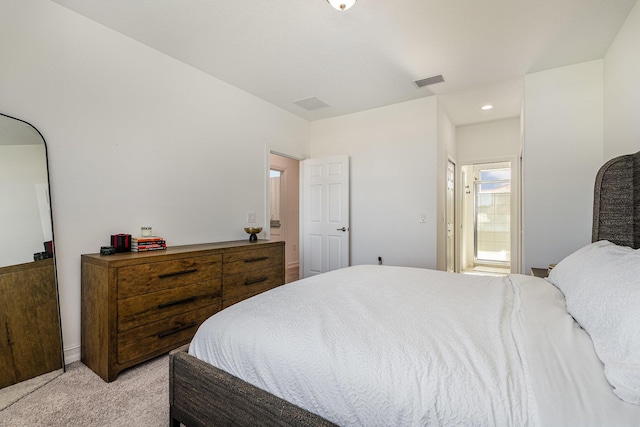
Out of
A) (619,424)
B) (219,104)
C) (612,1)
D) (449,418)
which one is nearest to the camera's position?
(619,424)

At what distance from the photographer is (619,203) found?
6.08ft

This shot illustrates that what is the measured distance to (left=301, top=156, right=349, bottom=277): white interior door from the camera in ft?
14.0

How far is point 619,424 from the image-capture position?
2.03 feet

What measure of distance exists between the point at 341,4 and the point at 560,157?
2.56m

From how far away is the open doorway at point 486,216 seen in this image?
22.2 ft

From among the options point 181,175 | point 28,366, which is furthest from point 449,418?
point 181,175

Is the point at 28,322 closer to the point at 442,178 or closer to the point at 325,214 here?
the point at 325,214

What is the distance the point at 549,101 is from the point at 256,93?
3168mm

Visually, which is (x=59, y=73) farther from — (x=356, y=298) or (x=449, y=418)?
(x=449, y=418)

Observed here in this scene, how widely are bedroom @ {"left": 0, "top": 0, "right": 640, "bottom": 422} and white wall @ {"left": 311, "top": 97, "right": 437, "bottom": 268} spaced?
0.02 meters

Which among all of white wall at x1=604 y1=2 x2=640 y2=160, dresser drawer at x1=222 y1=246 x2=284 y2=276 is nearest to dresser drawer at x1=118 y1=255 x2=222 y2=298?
dresser drawer at x1=222 y1=246 x2=284 y2=276

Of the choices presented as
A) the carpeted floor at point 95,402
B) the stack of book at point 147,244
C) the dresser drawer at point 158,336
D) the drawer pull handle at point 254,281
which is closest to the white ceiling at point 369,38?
the stack of book at point 147,244

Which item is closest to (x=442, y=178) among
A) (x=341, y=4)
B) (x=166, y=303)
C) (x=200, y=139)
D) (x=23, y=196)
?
(x=341, y=4)

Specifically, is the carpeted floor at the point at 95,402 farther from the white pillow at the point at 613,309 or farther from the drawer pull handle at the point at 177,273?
the white pillow at the point at 613,309
